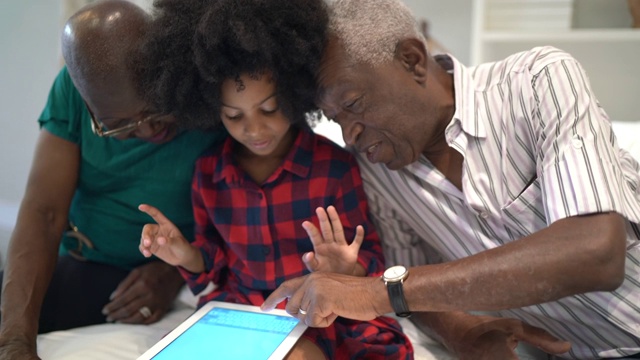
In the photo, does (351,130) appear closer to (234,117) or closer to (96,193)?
(234,117)

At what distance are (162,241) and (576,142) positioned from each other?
87 cm

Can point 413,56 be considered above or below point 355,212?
above

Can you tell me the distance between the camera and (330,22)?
1.18 m

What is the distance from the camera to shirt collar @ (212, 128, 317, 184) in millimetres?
1302

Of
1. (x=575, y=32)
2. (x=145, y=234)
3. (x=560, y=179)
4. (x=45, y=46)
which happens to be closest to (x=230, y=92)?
(x=145, y=234)

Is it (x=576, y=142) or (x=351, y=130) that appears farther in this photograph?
(x=351, y=130)

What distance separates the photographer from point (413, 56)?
1.20 meters

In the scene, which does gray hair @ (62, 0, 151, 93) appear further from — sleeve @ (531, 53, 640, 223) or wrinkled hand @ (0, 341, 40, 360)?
sleeve @ (531, 53, 640, 223)

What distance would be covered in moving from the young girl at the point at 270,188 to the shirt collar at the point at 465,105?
0.29 meters

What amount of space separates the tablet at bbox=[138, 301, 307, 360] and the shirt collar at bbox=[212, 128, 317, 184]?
0.31m

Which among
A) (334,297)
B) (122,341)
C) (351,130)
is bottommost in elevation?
(122,341)

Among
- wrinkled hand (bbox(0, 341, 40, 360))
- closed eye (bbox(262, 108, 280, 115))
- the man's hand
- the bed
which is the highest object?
closed eye (bbox(262, 108, 280, 115))

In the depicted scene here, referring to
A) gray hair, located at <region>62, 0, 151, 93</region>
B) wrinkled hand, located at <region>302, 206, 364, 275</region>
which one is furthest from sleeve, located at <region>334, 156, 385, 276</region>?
gray hair, located at <region>62, 0, 151, 93</region>

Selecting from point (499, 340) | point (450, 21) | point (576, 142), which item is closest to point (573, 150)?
point (576, 142)
